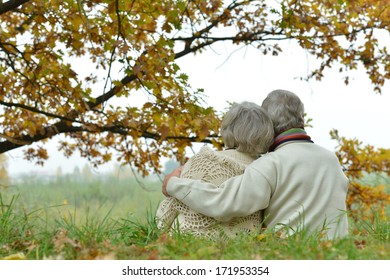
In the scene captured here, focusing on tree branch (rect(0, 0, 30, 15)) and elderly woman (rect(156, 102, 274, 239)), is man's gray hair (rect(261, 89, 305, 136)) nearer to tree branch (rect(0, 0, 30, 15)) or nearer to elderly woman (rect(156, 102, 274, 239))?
elderly woman (rect(156, 102, 274, 239))

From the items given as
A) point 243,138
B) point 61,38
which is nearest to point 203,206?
point 243,138

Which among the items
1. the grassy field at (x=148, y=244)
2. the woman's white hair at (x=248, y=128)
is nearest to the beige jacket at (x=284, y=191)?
the woman's white hair at (x=248, y=128)

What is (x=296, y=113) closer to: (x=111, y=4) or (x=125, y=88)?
(x=111, y=4)

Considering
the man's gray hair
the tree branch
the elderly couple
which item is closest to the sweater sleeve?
the elderly couple

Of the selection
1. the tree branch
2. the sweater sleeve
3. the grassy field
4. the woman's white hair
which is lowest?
the grassy field

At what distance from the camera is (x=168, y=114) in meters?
5.08

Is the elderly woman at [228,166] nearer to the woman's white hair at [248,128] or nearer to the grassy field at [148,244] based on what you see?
the woman's white hair at [248,128]

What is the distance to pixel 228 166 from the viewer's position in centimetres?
357

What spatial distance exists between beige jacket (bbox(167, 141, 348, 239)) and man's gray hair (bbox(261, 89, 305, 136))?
14 cm

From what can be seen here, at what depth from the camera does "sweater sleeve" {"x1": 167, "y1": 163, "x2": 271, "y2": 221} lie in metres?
3.37

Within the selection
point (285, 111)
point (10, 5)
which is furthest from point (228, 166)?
point (10, 5)

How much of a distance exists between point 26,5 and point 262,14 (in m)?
3.27

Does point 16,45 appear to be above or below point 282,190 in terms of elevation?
above

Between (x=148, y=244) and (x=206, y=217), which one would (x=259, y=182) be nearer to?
(x=206, y=217)
